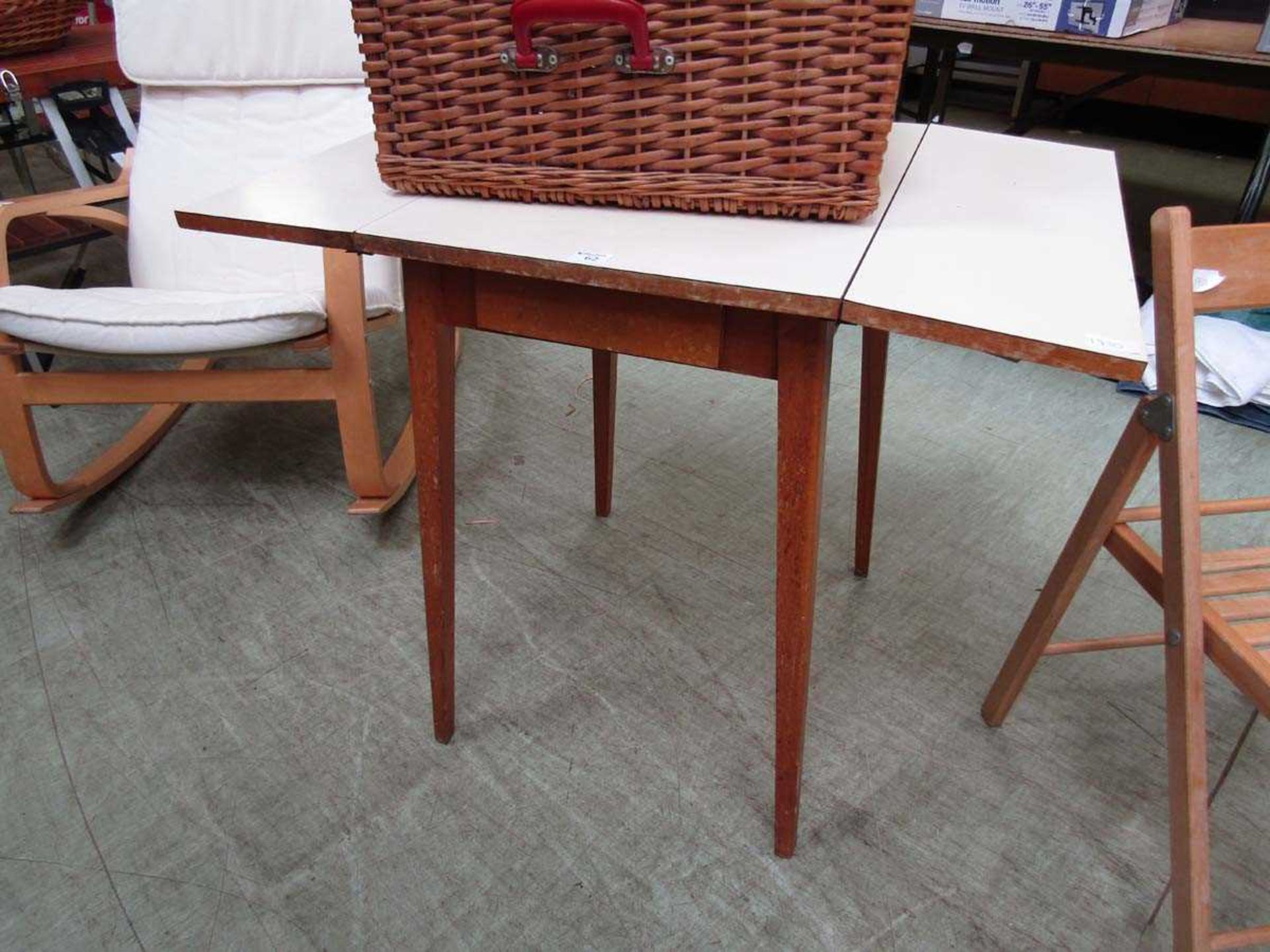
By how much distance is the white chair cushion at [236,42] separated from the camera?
163 centimetres

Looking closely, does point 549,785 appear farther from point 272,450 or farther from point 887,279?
point 272,450

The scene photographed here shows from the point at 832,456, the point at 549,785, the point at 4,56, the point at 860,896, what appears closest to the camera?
the point at 860,896

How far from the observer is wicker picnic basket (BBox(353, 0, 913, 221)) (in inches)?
23.9

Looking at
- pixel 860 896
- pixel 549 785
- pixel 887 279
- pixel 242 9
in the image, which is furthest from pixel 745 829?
pixel 242 9

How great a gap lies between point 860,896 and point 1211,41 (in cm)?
184

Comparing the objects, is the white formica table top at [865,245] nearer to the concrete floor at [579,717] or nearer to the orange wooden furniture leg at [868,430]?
the orange wooden furniture leg at [868,430]

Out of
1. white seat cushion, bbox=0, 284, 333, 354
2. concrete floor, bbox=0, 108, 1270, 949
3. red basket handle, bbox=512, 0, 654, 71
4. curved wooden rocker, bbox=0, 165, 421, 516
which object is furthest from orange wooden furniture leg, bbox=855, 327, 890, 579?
white seat cushion, bbox=0, 284, 333, 354

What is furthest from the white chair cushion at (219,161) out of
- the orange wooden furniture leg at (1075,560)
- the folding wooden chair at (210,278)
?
the orange wooden furniture leg at (1075,560)

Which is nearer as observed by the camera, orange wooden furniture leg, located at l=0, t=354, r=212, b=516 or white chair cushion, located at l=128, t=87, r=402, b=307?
orange wooden furniture leg, located at l=0, t=354, r=212, b=516

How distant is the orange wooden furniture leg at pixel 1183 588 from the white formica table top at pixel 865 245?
0.07 meters

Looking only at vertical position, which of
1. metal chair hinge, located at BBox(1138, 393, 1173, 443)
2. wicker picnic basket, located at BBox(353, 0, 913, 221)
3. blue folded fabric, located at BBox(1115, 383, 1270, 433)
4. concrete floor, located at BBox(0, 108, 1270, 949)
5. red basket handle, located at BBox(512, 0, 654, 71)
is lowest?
concrete floor, located at BBox(0, 108, 1270, 949)

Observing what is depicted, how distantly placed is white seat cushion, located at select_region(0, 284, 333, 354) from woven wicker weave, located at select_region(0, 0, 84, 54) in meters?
1.13

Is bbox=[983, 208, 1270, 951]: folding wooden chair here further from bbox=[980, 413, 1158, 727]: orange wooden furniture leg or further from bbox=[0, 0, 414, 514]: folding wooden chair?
bbox=[0, 0, 414, 514]: folding wooden chair

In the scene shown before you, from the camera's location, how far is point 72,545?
1.42 meters
